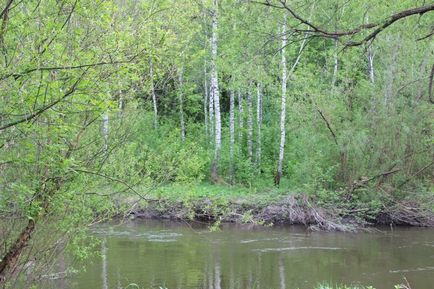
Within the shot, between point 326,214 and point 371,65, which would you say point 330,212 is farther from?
point 371,65

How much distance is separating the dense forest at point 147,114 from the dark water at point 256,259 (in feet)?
4.27

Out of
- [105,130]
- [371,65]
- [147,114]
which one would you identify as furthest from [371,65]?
[105,130]

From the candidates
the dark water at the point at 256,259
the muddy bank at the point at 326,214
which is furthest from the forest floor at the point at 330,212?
the dark water at the point at 256,259

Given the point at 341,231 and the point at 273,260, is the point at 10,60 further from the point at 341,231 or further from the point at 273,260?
the point at 341,231

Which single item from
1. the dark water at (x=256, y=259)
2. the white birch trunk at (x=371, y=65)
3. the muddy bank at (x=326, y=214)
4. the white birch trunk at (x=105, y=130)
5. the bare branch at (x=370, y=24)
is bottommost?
the dark water at (x=256, y=259)

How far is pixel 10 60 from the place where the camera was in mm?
4723

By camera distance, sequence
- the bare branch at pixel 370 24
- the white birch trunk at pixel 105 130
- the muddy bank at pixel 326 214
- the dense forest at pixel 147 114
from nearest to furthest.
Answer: the dense forest at pixel 147 114 → the bare branch at pixel 370 24 → the white birch trunk at pixel 105 130 → the muddy bank at pixel 326 214

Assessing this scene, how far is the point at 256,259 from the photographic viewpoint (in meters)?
13.3

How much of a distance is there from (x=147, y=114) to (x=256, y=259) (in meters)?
4.97

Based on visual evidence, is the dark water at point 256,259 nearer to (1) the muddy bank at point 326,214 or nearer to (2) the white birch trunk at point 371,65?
(1) the muddy bank at point 326,214

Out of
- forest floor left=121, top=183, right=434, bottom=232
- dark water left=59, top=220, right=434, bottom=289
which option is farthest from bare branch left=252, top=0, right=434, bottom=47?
forest floor left=121, top=183, right=434, bottom=232

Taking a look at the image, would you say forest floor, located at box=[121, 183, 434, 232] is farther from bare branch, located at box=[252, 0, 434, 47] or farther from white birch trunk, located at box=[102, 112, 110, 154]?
bare branch, located at box=[252, 0, 434, 47]

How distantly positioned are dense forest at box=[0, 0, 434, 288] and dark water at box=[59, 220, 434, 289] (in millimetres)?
1303

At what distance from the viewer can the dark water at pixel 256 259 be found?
11.3 metres
